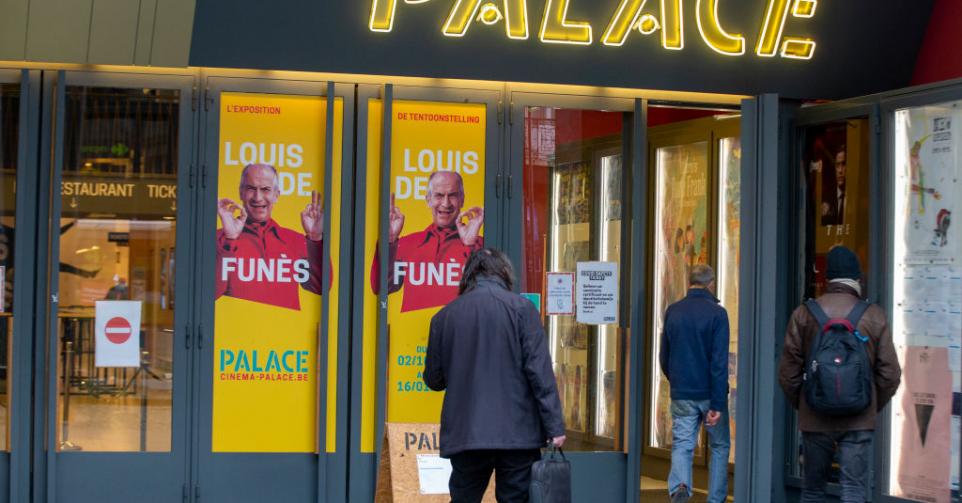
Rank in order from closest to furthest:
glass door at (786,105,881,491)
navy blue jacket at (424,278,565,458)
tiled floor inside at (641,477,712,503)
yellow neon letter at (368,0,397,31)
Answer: navy blue jacket at (424,278,565,458), yellow neon letter at (368,0,397,31), glass door at (786,105,881,491), tiled floor inside at (641,477,712,503)

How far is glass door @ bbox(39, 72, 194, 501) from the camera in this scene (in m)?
8.61

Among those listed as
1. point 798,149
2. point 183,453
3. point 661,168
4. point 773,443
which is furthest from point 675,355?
point 183,453

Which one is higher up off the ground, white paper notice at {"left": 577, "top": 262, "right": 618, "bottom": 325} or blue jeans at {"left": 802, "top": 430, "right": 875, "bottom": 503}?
white paper notice at {"left": 577, "top": 262, "right": 618, "bottom": 325}

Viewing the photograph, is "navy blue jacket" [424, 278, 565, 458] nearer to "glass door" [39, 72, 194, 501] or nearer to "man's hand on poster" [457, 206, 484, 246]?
"man's hand on poster" [457, 206, 484, 246]

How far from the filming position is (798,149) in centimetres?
966

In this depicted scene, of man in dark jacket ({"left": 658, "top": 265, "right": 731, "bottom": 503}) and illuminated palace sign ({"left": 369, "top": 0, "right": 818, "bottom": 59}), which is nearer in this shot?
illuminated palace sign ({"left": 369, "top": 0, "right": 818, "bottom": 59})

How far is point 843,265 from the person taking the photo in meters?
7.31

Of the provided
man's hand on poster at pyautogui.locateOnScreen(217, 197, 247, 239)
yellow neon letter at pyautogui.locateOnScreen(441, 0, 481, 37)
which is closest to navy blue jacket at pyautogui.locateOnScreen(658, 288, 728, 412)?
yellow neon letter at pyautogui.locateOnScreen(441, 0, 481, 37)

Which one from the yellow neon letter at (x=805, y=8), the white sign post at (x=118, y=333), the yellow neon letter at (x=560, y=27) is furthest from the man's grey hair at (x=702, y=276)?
A: the white sign post at (x=118, y=333)

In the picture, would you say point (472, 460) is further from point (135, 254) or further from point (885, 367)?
point (135, 254)

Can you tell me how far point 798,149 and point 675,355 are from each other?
176 cm

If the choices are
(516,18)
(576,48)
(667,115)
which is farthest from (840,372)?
(667,115)

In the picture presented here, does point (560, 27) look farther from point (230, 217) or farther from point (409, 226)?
point (230, 217)

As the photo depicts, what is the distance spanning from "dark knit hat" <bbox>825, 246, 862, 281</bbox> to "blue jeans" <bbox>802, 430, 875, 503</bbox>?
2.77 ft
